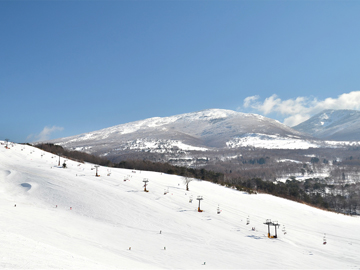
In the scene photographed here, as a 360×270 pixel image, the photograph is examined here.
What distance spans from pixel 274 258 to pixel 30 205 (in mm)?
30552

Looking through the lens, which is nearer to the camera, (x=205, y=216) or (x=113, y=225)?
(x=113, y=225)

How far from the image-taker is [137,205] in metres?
35.2

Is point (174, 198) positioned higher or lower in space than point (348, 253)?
higher

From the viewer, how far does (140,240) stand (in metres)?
24.4

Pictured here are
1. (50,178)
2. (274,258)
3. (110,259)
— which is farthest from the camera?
(50,178)

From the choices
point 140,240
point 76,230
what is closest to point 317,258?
point 140,240

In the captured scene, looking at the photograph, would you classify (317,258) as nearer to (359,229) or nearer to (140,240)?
(140,240)

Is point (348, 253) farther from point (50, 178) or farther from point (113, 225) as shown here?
point (50, 178)

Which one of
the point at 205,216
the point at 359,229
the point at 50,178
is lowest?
the point at 359,229

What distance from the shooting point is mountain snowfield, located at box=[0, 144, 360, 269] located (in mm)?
18203

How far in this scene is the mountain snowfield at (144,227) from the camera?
18203 mm

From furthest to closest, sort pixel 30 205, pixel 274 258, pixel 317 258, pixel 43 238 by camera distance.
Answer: pixel 30 205 → pixel 317 258 → pixel 274 258 → pixel 43 238

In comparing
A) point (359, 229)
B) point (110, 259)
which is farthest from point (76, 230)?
point (359, 229)

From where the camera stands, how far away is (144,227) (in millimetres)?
28703
